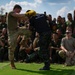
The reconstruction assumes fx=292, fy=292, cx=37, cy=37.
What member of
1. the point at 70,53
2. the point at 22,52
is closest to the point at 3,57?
the point at 22,52

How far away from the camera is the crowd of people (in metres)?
9.86

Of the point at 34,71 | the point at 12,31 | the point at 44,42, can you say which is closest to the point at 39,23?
the point at 44,42

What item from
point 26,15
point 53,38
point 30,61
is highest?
point 26,15

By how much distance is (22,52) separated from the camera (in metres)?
13.0

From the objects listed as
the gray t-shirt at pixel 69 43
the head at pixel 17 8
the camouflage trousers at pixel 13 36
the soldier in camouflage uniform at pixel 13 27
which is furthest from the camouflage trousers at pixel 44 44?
the gray t-shirt at pixel 69 43

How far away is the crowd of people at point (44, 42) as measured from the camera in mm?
9859

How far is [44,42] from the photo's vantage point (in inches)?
388

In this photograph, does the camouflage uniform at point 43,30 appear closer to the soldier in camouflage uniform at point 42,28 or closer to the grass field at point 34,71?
the soldier in camouflage uniform at point 42,28

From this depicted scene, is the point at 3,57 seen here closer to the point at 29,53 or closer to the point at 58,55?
the point at 29,53

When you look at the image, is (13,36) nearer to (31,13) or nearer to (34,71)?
(31,13)

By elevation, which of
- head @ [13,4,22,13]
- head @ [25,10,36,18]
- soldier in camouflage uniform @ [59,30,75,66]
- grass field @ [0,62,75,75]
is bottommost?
grass field @ [0,62,75,75]

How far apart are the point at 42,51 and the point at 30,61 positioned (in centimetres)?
269

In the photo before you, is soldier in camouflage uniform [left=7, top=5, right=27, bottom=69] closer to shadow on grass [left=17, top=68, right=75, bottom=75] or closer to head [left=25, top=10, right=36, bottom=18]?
head [left=25, top=10, right=36, bottom=18]

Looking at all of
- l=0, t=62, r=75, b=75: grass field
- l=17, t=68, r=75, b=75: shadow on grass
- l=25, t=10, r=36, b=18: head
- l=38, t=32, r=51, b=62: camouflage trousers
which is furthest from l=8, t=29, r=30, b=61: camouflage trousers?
l=17, t=68, r=75, b=75: shadow on grass
